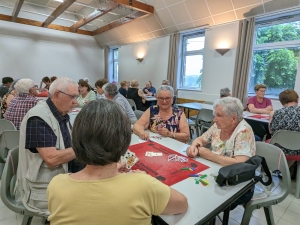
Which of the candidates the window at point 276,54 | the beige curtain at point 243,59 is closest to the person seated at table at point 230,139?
the beige curtain at point 243,59

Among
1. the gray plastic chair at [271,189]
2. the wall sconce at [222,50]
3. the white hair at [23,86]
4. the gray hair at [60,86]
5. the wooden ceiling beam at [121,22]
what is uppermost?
the wooden ceiling beam at [121,22]

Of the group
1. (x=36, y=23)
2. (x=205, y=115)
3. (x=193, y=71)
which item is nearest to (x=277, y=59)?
(x=193, y=71)

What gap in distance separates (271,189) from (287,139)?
1.00m

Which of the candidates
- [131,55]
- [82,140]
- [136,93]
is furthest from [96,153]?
[131,55]

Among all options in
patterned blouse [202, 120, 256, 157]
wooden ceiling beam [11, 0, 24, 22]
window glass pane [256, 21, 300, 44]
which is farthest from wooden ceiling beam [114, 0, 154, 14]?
patterned blouse [202, 120, 256, 157]

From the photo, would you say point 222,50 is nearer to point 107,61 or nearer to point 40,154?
point 40,154

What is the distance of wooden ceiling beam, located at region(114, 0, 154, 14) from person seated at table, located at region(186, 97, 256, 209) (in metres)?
4.57

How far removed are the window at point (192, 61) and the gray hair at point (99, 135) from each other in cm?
556

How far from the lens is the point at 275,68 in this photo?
453 cm

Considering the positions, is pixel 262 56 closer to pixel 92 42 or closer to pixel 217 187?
pixel 217 187

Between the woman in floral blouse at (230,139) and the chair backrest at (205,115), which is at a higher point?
the woman in floral blouse at (230,139)

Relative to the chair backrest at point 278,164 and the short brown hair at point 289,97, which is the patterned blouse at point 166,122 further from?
the short brown hair at point 289,97

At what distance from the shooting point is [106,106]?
2.46ft

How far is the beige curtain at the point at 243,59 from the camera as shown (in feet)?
14.6
